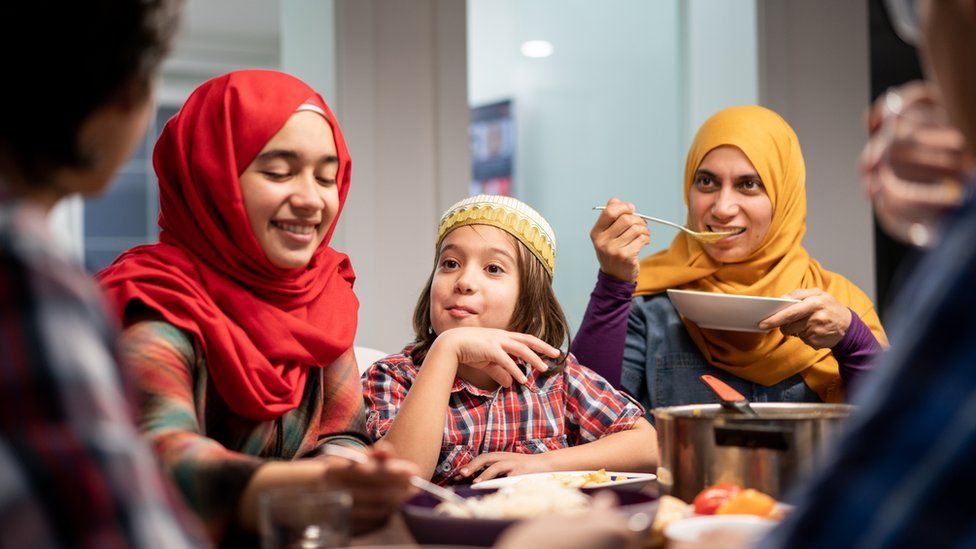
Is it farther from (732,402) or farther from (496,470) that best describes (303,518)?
(496,470)

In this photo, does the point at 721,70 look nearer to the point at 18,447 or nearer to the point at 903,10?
the point at 903,10

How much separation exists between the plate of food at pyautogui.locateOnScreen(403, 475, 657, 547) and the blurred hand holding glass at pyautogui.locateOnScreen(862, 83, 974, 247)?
1.21 ft

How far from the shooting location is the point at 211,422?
1.43 meters

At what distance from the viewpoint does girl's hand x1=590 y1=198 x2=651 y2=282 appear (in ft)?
Answer: 6.70

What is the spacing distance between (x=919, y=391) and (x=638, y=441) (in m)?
1.30

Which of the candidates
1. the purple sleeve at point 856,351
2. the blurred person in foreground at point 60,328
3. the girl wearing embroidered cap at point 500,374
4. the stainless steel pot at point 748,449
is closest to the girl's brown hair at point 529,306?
the girl wearing embroidered cap at point 500,374

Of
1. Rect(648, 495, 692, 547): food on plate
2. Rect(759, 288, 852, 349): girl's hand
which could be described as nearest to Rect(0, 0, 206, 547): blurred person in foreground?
Rect(648, 495, 692, 547): food on plate

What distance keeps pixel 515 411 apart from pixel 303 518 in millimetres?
1054

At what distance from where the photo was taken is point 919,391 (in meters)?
0.51

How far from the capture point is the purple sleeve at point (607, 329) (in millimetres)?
2082

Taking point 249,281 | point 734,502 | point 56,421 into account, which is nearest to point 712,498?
point 734,502

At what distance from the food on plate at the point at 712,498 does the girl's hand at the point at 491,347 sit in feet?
1.91

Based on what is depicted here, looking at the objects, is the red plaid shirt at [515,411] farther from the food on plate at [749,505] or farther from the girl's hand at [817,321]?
the food on plate at [749,505]

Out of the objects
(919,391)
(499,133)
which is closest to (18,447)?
(919,391)
